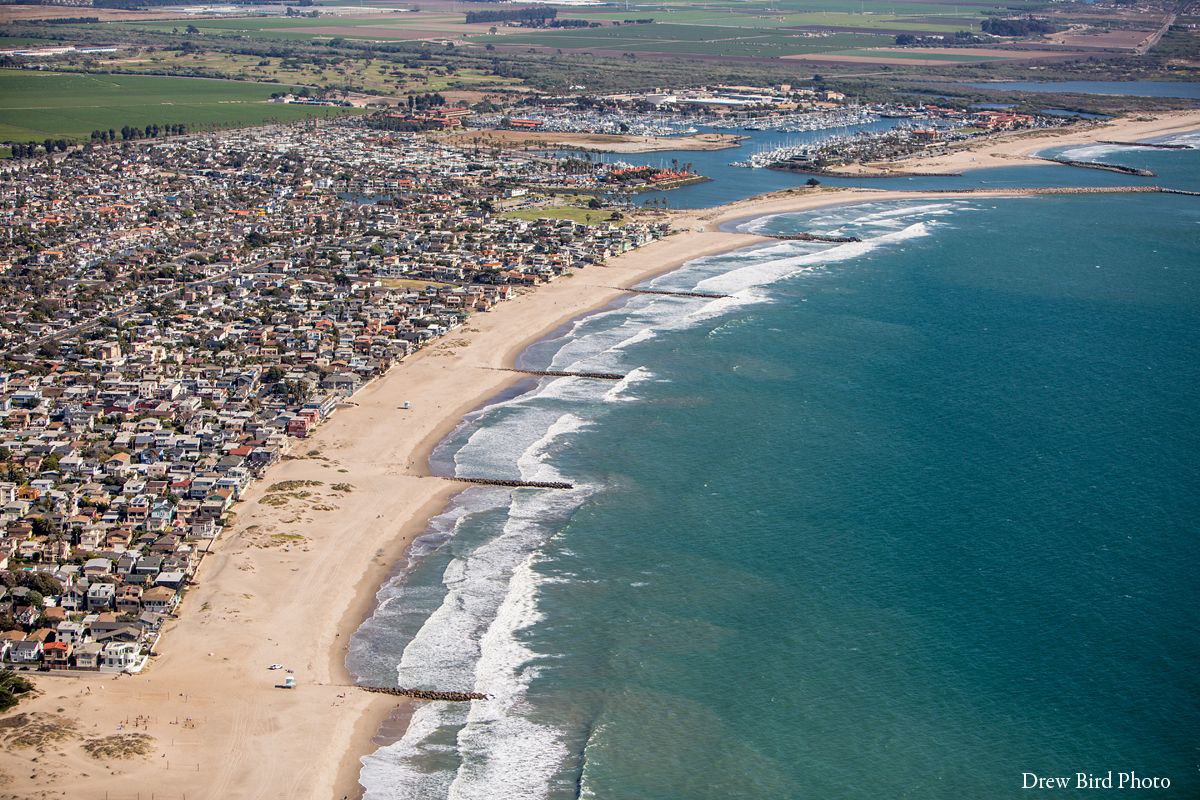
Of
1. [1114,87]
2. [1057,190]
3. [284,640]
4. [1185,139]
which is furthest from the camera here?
[1114,87]

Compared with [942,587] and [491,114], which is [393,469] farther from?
[491,114]

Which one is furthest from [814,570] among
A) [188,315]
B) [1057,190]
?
[1057,190]

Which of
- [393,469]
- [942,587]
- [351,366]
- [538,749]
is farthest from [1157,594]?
[351,366]

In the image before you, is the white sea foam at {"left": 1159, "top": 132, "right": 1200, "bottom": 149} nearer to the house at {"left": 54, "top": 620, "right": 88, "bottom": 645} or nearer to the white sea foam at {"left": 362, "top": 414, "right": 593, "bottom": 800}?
the white sea foam at {"left": 362, "top": 414, "right": 593, "bottom": 800}

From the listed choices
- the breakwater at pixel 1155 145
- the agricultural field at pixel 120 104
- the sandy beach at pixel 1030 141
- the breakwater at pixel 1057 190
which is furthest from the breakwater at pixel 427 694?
the breakwater at pixel 1155 145

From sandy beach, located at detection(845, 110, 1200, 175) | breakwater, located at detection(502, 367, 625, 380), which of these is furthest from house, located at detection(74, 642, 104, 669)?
sandy beach, located at detection(845, 110, 1200, 175)

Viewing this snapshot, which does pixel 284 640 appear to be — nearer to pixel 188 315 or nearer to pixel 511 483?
pixel 511 483

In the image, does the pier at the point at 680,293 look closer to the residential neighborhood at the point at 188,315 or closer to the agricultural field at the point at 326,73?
the residential neighborhood at the point at 188,315
